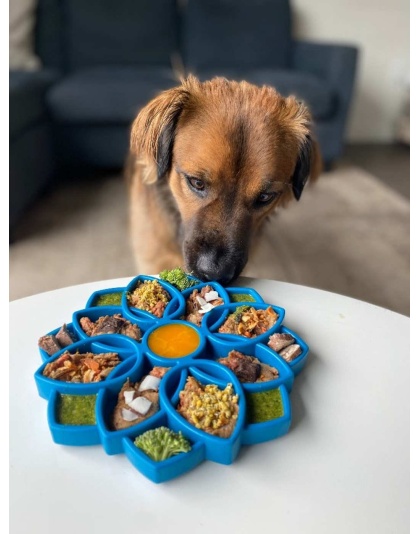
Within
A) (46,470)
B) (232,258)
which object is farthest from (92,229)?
(46,470)

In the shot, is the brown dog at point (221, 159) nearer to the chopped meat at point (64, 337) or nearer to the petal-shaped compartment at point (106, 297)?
the petal-shaped compartment at point (106, 297)

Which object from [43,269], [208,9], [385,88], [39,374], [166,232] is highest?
[208,9]

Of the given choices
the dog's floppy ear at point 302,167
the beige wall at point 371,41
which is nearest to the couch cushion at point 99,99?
the dog's floppy ear at point 302,167

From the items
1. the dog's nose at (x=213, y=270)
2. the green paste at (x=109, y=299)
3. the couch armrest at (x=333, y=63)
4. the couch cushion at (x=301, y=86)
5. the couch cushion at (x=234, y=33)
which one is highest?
the couch cushion at (x=234, y=33)

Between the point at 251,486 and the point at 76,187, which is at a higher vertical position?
the point at 76,187

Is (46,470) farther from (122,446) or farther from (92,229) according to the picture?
(92,229)

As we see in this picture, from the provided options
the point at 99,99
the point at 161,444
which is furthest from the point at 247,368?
the point at 99,99
